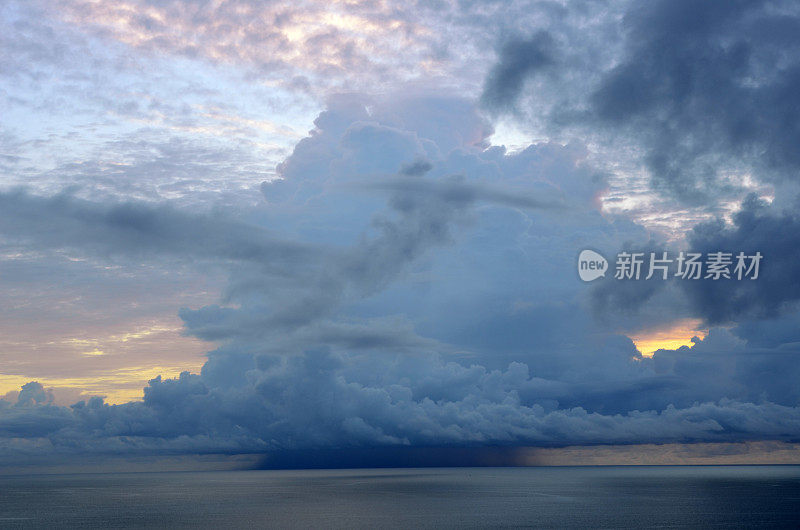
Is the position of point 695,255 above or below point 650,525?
above

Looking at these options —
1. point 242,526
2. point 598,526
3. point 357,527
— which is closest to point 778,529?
point 598,526

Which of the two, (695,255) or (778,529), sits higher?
(695,255)

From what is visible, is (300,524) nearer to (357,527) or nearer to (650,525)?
(357,527)

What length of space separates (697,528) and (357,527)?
277 feet

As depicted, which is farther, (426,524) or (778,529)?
(426,524)

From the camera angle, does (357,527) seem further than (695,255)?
Yes

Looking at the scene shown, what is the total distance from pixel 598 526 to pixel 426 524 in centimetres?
4495

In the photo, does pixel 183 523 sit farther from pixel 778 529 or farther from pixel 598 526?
pixel 778 529

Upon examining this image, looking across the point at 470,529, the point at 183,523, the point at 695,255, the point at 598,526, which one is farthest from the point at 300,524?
the point at 695,255

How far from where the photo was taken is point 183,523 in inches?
7431

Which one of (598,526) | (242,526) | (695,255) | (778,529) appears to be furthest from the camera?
(242,526)

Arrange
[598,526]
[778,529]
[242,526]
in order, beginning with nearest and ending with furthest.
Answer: [778,529]
[598,526]
[242,526]

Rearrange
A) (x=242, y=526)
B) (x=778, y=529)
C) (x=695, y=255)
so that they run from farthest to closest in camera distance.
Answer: (x=242, y=526) → (x=778, y=529) → (x=695, y=255)

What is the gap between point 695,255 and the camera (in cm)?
8912
